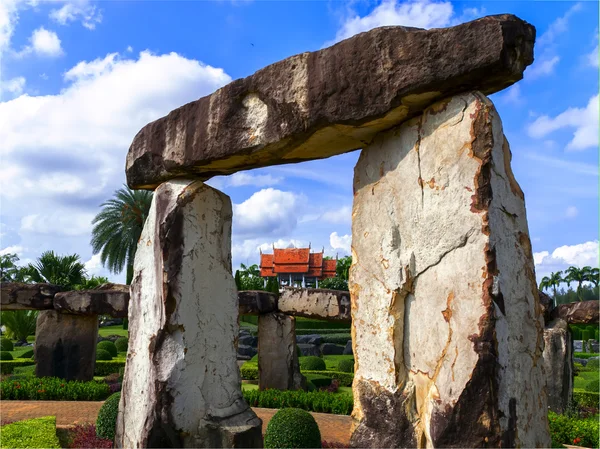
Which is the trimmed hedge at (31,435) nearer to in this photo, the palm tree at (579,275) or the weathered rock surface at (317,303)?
the weathered rock surface at (317,303)

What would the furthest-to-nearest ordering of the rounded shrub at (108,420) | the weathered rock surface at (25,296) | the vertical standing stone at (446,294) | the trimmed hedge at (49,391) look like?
the weathered rock surface at (25,296)
the trimmed hedge at (49,391)
the rounded shrub at (108,420)
the vertical standing stone at (446,294)

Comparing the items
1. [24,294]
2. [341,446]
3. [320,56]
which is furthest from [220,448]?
[24,294]

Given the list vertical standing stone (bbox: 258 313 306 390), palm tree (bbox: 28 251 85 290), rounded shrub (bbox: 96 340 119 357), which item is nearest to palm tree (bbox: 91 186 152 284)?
palm tree (bbox: 28 251 85 290)

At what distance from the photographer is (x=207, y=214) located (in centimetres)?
629

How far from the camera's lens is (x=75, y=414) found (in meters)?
10.2

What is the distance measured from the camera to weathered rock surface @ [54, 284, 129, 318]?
1274cm

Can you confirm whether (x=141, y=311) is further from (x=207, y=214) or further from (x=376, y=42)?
(x=376, y=42)

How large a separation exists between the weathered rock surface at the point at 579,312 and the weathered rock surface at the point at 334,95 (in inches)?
316

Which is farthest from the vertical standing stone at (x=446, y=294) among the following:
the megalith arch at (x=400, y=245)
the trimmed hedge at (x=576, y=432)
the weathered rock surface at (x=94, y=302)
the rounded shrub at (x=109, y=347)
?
the rounded shrub at (x=109, y=347)

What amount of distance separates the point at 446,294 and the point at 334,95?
1818 millimetres

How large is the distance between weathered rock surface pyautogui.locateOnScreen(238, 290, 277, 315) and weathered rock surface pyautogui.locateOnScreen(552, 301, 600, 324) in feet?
19.8

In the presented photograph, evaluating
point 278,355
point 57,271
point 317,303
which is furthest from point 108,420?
point 57,271

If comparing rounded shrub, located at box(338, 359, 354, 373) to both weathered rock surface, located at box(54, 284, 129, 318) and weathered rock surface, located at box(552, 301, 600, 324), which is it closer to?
weathered rock surface, located at box(552, 301, 600, 324)

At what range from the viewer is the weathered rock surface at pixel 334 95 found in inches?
156
